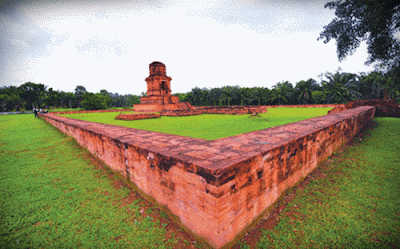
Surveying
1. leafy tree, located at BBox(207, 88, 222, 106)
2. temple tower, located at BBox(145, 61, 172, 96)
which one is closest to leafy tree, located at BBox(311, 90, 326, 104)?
leafy tree, located at BBox(207, 88, 222, 106)

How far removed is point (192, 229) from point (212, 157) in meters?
0.76

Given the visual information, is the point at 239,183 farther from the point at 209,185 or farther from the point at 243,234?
the point at 243,234

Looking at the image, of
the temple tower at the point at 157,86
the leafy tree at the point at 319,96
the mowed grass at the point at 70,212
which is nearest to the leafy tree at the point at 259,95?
the leafy tree at the point at 319,96

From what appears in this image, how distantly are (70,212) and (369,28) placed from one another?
955 cm

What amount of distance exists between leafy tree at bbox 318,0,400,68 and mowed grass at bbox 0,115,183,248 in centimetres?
786

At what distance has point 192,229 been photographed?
1724 mm

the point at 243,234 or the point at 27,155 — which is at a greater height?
the point at 27,155

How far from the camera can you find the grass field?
5.57 ft

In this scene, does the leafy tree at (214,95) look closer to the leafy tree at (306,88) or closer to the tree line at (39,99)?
the leafy tree at (306,88)

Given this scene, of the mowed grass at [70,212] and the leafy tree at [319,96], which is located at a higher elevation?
the leafy tree at [319,96]

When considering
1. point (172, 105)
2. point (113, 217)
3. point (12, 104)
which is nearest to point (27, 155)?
point (113, 217)

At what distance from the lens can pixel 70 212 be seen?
211 centimetres

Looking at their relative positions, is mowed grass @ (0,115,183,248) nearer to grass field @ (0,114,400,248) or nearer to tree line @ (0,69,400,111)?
grass field @ (0,114,400,248)

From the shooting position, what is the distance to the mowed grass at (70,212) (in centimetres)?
171
